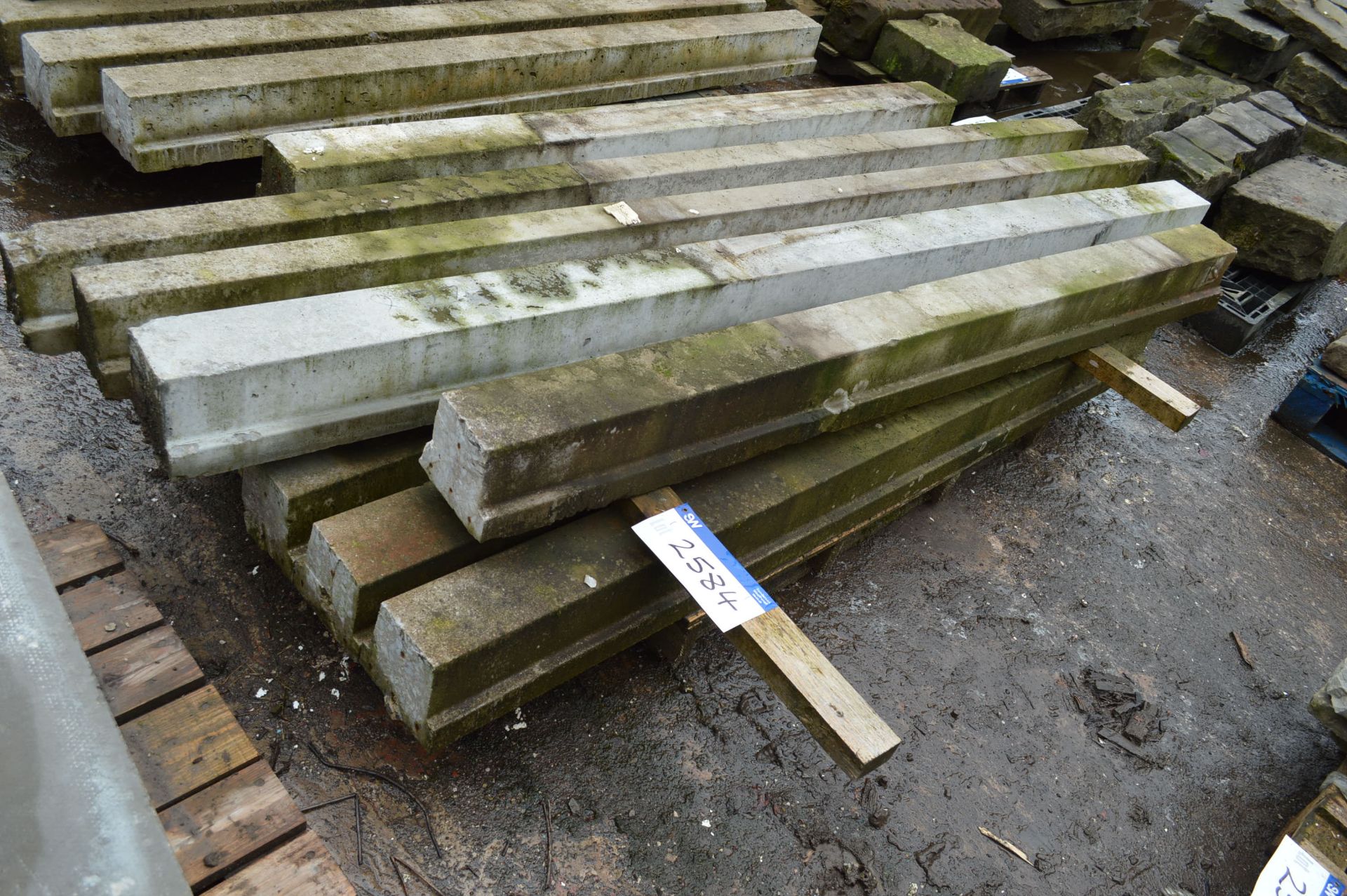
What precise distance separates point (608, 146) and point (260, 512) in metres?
1.97

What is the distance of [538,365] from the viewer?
9.78ft

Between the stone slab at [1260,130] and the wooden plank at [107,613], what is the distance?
6253 mm

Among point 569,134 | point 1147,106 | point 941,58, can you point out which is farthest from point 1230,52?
point 569,134

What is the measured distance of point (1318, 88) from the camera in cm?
703

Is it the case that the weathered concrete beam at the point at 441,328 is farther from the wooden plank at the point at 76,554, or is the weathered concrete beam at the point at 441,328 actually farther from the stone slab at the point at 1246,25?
the stone slab at the point at 1246,25

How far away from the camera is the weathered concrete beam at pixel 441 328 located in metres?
2.46

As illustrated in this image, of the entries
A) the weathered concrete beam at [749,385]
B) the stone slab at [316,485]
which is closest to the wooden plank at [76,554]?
the stone slab at [316,485]

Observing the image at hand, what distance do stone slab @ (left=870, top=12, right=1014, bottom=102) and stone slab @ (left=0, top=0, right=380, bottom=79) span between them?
369 cm

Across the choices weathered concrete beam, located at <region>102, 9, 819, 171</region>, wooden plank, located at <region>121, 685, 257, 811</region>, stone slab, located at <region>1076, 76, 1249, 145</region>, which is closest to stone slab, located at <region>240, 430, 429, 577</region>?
wooden plank, located at <region>121, 685, 257, 811</region>

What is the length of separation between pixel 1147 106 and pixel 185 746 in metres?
6.28

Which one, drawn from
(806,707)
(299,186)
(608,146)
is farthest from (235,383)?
(608,146)

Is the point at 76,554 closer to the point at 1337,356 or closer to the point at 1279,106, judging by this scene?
the point at 1337,356

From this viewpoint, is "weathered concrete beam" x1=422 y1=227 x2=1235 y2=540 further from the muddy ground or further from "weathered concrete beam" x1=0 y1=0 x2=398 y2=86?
"weathered concrete beam" x1=0 y1=0 x2=398 y2=86

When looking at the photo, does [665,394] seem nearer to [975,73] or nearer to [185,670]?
[185,670]
